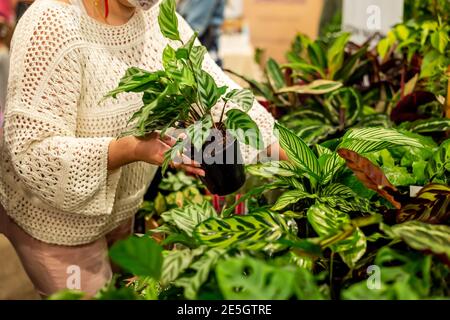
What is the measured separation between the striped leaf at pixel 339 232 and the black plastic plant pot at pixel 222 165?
24cm

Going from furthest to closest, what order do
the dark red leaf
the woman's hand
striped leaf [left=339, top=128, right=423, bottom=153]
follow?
the dark red leaf
the woman's hand
striped leaf [left=339, top=128, right=423, bottom=153]

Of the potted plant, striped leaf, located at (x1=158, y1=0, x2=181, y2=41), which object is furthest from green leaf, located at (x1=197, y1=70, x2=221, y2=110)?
striped leaf, located at (x1=158, y1=0, x2=181, y2=41)

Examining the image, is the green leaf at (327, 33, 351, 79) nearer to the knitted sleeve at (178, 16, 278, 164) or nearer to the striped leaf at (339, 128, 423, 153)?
the knitted sleeve at (178, 16, 278, 164)

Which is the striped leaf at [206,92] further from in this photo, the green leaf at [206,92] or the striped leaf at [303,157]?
the striped leaf at [303,157]

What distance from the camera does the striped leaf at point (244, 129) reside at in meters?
1.16

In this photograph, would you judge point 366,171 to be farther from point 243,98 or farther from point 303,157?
point 243,98

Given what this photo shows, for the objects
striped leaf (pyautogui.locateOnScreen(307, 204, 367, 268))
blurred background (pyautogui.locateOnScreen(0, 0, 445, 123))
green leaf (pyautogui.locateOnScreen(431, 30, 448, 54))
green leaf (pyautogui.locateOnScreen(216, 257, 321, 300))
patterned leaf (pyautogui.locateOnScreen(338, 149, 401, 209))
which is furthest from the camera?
blurred background (pyautogui.locateOnScreen(0, 0, 445, 123))

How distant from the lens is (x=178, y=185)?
2098 mm

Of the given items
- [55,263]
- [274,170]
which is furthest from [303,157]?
[55,263]

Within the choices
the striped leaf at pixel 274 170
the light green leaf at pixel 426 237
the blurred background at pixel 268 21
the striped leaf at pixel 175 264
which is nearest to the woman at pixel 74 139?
the striped leaf at pixel 274 170

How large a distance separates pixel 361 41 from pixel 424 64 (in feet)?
1.54

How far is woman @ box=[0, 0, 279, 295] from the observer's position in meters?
1.42

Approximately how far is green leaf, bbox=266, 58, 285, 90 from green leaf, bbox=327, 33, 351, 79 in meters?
0.17

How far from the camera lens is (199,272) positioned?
89 centimetres
